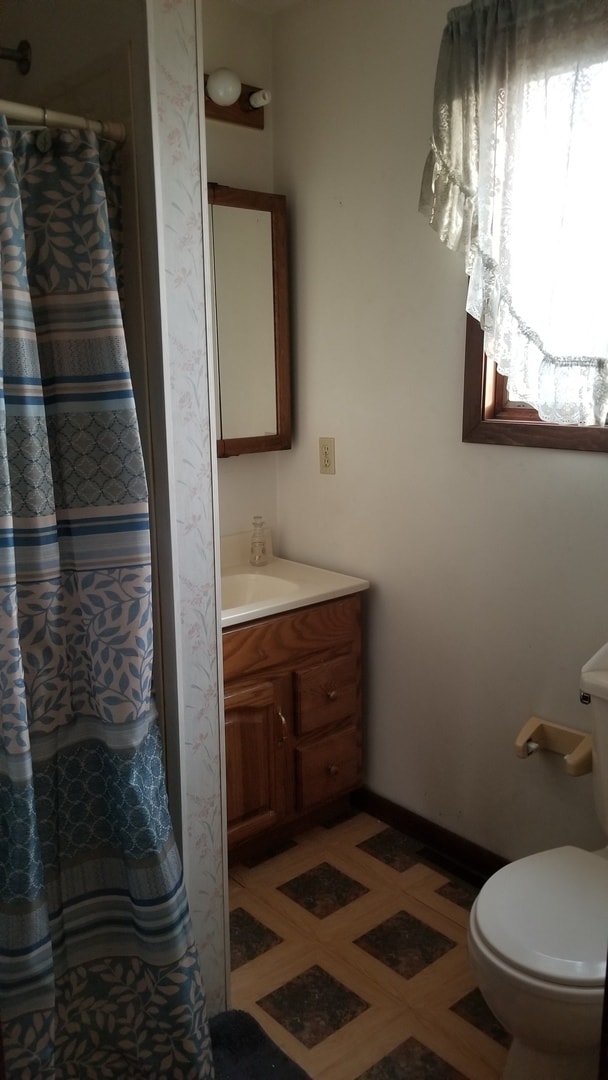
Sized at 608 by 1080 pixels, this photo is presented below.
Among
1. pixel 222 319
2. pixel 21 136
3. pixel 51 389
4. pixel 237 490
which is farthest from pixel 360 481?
pixel 21 136

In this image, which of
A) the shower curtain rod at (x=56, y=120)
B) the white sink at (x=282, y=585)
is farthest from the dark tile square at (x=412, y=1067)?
the shower curtain rod at (x=56, y=120)

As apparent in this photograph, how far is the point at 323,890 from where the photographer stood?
2.31m

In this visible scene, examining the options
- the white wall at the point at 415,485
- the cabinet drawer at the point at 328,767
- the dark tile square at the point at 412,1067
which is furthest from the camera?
the cabinet drawer at the point at 328,767

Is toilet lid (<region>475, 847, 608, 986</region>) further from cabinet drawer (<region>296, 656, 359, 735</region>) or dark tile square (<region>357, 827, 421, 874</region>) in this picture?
cabinet drawer (<region>296, 656, 359, 735</region>)

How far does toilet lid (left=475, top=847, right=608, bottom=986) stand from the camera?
4.79 feet

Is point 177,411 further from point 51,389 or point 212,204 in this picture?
point 212,204

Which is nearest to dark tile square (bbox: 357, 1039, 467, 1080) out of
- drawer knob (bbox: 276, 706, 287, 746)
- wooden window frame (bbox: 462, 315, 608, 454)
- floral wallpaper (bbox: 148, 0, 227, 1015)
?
floral wallpaper (bbox: 148, 0, 227, 1015)

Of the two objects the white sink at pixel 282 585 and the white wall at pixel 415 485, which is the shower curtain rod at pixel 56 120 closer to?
the white wall at pixel 415 485

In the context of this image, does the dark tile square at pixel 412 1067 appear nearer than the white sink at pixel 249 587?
Yes

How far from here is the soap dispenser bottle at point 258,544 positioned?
2729mm

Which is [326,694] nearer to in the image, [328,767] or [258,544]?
[328,767]

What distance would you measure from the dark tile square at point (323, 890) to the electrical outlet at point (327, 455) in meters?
1.19

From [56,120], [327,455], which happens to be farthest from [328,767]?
[56,120]

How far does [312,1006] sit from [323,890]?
42 cm
